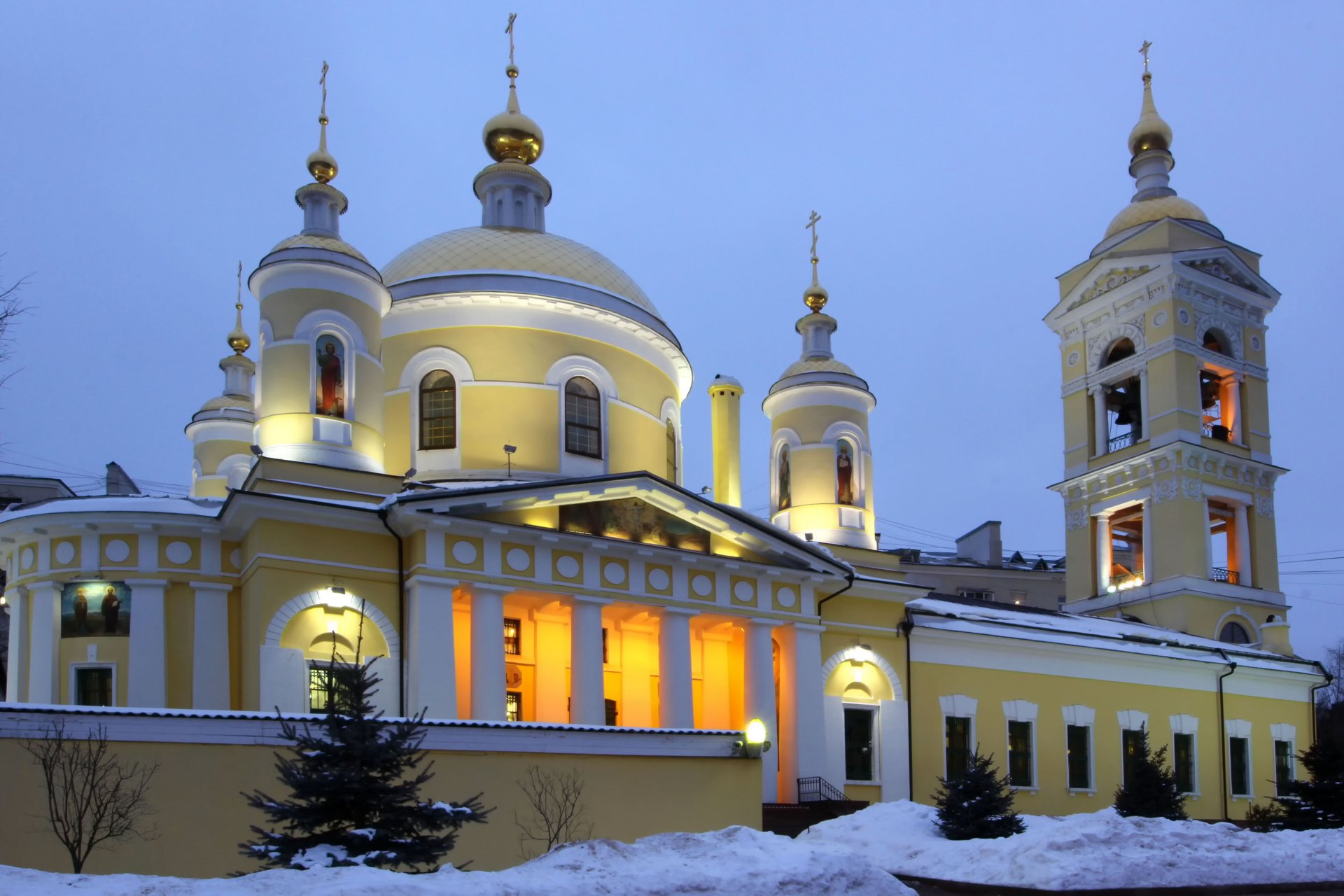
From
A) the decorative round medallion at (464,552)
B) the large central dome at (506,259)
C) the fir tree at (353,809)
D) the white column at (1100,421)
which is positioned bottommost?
the fir tree at (353,809)

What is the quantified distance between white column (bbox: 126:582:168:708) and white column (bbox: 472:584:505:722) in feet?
15.9

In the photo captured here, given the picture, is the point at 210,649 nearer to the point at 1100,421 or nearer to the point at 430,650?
the point at 430,650

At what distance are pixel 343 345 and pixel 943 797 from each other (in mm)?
12659

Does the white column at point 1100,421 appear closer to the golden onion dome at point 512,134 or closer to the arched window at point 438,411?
the golden onion dome at point 512,134

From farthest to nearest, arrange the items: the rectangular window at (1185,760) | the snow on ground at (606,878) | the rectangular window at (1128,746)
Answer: the rectangular window at (1185,760) → the rectangular window at (1128,746) → the snow on ground at (606,878)

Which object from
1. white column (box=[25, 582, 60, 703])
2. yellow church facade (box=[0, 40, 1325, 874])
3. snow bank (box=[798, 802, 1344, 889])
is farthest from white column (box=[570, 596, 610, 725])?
white column (box=[25, 582, 60, 703])

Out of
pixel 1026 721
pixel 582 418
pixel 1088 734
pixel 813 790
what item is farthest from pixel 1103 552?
Result: pixel 582 418

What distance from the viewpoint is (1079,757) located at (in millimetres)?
30391

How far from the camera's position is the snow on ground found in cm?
900

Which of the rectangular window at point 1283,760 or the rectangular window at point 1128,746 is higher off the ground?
the rectangular window at point 1128,746

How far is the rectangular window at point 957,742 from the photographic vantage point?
28.1m

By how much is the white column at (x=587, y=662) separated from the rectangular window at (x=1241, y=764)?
18889 mm

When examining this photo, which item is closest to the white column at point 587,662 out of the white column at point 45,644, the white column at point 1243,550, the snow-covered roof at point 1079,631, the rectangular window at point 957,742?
the white column at point 45,644

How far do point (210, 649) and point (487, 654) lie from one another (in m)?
4.45
